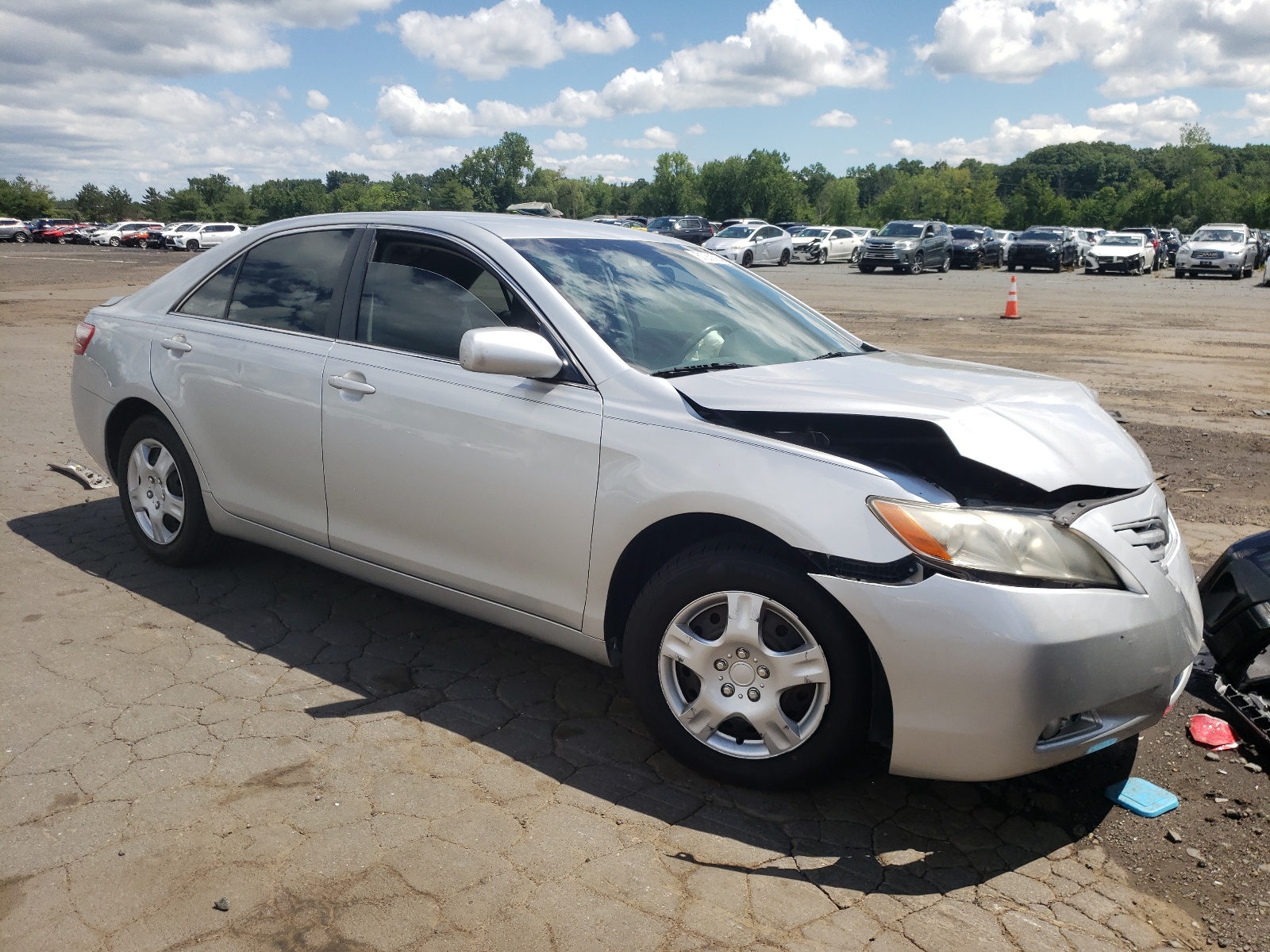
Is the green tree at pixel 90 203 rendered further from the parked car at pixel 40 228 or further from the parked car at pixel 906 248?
the parked car at pixel 906 248

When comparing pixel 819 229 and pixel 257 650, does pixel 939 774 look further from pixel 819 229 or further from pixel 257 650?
pixel 819 229

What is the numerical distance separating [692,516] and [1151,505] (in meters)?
1.40

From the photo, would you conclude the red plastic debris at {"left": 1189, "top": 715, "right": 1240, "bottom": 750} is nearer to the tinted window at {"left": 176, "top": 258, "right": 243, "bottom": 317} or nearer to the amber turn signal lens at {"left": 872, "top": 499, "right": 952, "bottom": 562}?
the amber turn signal lens at {"left": 872, "top": 499, "right": 952, "bottom": 562}

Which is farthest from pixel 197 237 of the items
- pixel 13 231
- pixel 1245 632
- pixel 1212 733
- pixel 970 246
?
pixel 1212 733

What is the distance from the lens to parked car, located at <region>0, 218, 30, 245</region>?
6547 cm

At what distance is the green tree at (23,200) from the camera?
10356 centimetres

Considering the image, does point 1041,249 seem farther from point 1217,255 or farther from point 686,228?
point 686,228

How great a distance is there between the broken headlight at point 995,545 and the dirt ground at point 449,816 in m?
0.83

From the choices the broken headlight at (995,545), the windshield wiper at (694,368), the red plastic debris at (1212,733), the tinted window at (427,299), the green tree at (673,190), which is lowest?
the red plastic debris at (1212,733)

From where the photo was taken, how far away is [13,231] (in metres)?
65.8

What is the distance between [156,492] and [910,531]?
143 inches

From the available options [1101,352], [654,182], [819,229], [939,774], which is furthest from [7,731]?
[654,182]

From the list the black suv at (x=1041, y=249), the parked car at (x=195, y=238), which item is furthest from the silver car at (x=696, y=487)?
the parked car at (x=195, y=238)

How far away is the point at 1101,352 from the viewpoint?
14.0m
